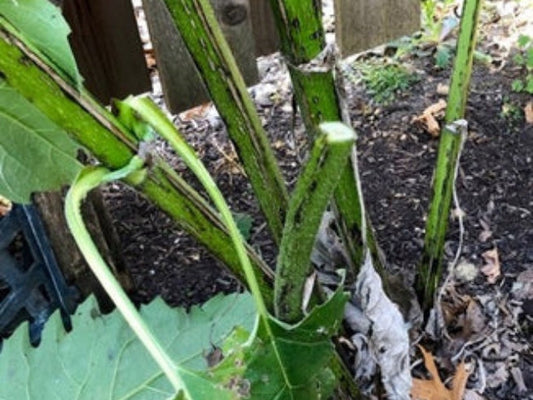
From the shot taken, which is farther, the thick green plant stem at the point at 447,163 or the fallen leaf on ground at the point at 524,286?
the fallen leaf on ground at the point at 524,286

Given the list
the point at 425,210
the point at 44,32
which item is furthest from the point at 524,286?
the point at 44,32

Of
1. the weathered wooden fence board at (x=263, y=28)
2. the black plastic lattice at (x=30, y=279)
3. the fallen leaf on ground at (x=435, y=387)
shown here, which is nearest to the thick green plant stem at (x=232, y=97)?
the fallen leaf on ground at (x=435, y=387)

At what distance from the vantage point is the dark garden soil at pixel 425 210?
65.4 inches

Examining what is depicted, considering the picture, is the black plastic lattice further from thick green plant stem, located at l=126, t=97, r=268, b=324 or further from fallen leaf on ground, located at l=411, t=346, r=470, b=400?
thick green plant stem, located at l=126, t=97, r=268, b=324

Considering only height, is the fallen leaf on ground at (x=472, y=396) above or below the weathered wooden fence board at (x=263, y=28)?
below

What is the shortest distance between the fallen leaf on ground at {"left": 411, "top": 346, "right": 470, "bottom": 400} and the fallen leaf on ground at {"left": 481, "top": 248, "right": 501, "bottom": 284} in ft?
0.96

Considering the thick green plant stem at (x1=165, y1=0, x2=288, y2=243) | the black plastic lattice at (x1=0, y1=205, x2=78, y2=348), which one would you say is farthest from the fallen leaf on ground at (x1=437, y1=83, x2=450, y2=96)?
the thick green plant stem at (x1=165, y1=0, x2=288, y2=243)

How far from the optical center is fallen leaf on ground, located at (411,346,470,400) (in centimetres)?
152

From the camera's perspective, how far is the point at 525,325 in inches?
66.0

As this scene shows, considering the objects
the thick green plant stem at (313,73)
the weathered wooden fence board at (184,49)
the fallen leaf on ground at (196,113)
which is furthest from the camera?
the fallen leaf on ground at (196,113)

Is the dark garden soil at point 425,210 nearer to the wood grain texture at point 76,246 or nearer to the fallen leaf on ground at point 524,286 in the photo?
the fallen leaf on ground at point 524,286

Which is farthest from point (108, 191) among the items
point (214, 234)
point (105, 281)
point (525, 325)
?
point (105, 281)

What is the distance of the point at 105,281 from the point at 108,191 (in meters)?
1.70

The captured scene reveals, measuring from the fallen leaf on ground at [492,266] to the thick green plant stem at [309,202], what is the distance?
48.2 inches
